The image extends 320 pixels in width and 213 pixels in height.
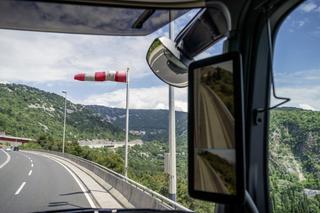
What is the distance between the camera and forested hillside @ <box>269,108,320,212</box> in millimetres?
2342

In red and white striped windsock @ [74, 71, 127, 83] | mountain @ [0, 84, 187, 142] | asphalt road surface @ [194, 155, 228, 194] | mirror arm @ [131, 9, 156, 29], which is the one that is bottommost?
asphalt road surface @ [194, 155, 228, 194]

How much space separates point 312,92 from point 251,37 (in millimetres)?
507

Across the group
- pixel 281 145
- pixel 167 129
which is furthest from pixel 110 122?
pixel 281 145

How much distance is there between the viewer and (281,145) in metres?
2.58

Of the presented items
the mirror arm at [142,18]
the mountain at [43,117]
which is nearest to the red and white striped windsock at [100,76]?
the mirror arm at [142,18]

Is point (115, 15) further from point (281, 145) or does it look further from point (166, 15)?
point (281, 145)

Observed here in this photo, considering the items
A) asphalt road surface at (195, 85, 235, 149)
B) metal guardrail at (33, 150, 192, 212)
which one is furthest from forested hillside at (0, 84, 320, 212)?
asphalt road surface at (195, 85, 235, 149)

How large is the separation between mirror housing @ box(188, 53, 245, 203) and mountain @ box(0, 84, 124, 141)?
10.4 feet

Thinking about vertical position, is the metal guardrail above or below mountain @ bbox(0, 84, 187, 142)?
below

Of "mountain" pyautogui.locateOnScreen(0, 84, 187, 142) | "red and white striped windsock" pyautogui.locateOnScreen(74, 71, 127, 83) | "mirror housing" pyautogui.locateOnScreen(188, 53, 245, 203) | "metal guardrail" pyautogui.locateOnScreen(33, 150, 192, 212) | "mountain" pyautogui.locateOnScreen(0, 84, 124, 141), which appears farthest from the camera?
"metal guardrail" pyautogui.locateOnScreen(33, 150, 192, 212)

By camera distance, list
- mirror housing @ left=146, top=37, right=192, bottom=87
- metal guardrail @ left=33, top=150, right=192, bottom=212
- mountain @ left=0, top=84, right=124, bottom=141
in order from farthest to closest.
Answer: metal guardrail @ left=33, top=150, right=192, bottom=212
mountain @ left=0, top=84, right=124, bottom=141
mirror housing @ left=146, top=37, right=192, bottom=87

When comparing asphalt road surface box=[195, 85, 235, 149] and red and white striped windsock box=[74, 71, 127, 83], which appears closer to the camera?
asphalt road surface box=[195, 85, 235, 149]

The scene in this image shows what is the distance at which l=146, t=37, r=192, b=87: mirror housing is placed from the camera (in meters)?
3.04

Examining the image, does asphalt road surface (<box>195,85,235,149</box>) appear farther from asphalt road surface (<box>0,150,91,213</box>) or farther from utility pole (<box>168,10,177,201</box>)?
utility pole (<box>168,10,177,201</box>)
